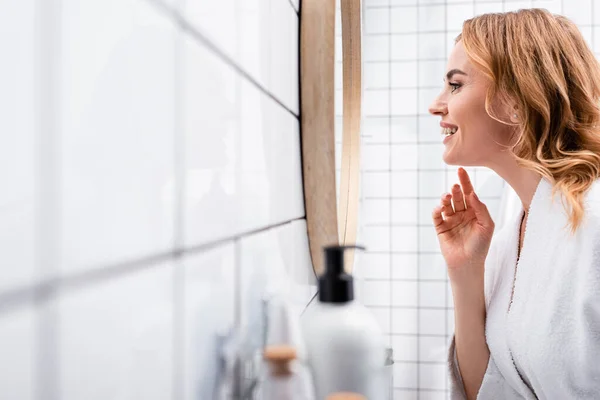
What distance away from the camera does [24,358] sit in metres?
0.18

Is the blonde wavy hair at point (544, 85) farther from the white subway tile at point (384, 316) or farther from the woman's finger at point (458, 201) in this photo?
the white subway tile at point (384, 316)

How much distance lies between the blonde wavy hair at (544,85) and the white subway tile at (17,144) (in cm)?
96

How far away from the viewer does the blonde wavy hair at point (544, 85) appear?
1.01 meters

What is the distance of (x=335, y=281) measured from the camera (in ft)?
1.14

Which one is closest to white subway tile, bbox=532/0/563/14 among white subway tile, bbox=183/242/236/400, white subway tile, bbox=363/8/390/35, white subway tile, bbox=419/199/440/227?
white subway tile, bbox=363/8/390/35

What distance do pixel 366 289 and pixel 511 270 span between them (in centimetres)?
100

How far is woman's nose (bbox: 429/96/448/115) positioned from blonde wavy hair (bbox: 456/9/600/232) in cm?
10

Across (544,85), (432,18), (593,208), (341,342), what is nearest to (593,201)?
(593,208)

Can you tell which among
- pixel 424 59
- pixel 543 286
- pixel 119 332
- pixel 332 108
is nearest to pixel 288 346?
pixel 119 332

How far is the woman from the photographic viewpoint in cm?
88

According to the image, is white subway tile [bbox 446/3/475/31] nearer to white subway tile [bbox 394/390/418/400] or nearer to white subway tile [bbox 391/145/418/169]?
white subway tile [bbox 391/145/418/169]

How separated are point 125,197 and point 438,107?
0.95 m

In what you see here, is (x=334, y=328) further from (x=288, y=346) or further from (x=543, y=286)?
(x=543, y=286)

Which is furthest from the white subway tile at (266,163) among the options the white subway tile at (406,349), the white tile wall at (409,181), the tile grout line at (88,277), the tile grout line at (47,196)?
the white subway tile at (406,349)
